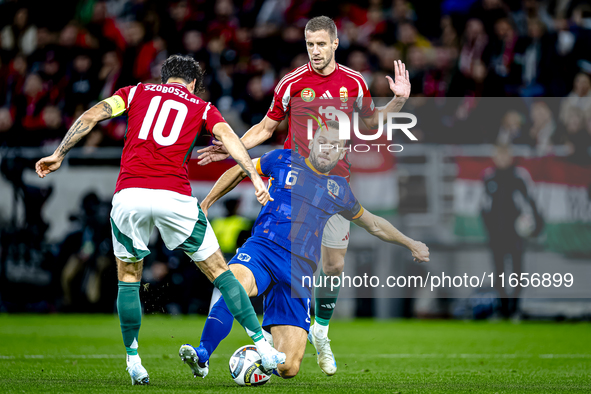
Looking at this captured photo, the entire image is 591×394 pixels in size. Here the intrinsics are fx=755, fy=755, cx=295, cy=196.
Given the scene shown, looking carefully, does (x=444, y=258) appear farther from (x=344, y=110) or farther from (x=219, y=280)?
(x=219, y=280)

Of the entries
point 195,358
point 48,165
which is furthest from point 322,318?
point 48,165

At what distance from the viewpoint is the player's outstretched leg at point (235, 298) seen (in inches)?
207

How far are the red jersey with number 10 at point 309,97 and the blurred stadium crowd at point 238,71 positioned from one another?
4459mm

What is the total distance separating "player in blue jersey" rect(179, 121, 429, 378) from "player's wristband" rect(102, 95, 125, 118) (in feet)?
3.41

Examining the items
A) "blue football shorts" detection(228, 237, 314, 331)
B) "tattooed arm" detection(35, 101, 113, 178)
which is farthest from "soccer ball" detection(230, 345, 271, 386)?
"tattooed arm" detection(35, 101, 113, 178)

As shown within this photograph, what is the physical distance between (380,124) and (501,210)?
4.56 m

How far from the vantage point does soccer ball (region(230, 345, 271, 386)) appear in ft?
17.9

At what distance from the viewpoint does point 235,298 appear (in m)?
5.32

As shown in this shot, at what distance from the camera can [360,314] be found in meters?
11.7

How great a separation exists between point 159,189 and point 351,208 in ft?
6.04

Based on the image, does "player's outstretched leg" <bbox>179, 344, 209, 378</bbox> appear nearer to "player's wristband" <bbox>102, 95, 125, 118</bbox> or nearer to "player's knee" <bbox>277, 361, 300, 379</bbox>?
"player's knee" <bbox>277, 361, 300, 379</bbox>

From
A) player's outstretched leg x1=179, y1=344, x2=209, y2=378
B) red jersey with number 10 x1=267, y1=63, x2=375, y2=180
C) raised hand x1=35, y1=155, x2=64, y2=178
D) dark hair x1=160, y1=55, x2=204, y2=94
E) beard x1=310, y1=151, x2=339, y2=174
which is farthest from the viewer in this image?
red jersey with number 10 x1=267, y1=63, x2=375, y2=180

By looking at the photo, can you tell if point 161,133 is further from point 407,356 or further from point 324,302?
point 407,356

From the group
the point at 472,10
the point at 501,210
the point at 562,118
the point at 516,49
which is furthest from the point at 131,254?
the point at 472,10
